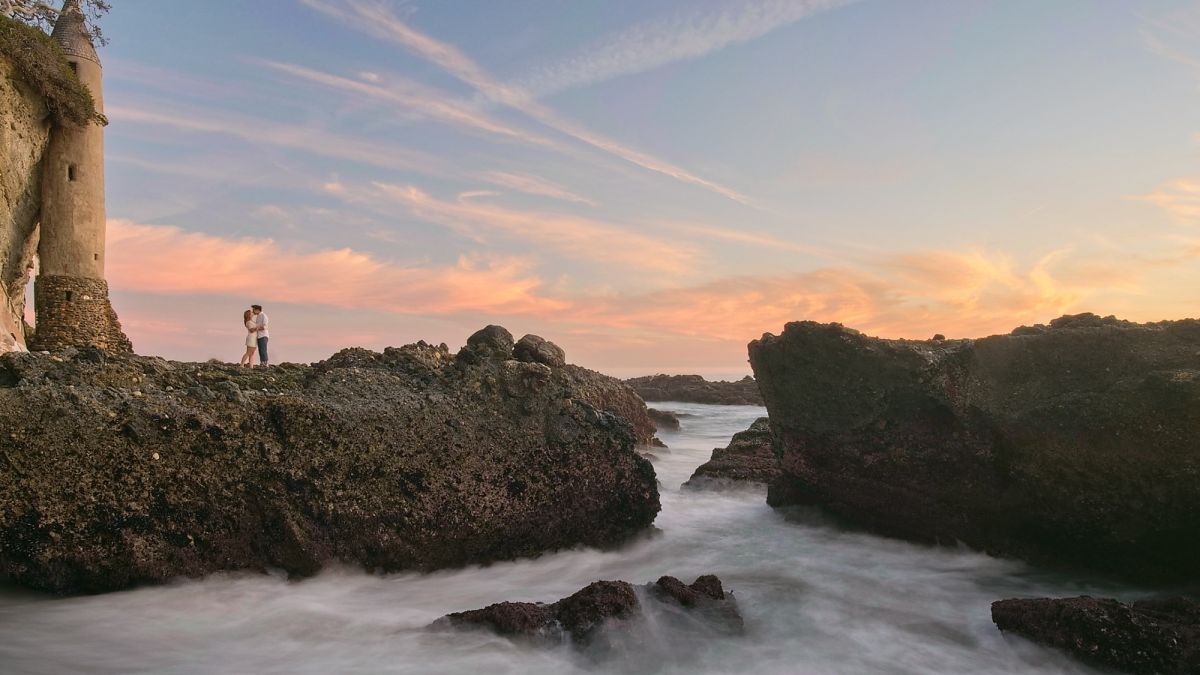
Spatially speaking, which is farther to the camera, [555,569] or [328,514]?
[555,569]

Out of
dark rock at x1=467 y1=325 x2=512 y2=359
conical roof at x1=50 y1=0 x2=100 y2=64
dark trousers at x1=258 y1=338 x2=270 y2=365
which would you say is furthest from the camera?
conical roof at x1=50 y1=0 x2=100 y2=64

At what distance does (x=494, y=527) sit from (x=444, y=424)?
→ 3.42 ft

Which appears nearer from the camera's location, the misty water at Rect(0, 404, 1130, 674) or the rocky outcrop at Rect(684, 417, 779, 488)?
the misty water at Rect(0, 404, 1130, 674)

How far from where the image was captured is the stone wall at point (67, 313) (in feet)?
54.5

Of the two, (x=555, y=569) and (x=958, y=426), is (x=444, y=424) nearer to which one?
(x=555, y=569)

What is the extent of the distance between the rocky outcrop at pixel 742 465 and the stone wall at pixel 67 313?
14.5 m

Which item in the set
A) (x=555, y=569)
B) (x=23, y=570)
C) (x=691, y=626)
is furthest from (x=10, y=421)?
(x=691, y=626)

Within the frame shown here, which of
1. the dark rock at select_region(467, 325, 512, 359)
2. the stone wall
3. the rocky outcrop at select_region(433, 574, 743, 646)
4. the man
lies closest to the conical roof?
the stone wall

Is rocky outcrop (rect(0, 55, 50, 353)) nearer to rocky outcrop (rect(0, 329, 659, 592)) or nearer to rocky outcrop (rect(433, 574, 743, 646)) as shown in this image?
rocky outcrop (rect(0, 329, 659, 592))

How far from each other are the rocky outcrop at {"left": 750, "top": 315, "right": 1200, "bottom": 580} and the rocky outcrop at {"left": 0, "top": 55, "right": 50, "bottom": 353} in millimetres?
14435

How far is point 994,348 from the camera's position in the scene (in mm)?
6590

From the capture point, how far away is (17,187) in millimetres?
14852

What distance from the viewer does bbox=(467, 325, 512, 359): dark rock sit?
7270 mm

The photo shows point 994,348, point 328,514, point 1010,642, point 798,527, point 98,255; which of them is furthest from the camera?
point 98,255
